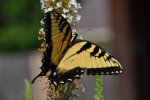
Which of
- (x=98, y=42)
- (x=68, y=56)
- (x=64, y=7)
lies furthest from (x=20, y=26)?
(x=64, y=7)

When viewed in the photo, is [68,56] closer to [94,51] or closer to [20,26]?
[94,51]

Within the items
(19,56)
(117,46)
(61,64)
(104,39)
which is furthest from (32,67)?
(61,64)

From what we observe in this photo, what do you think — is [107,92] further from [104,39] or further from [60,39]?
[60,39]

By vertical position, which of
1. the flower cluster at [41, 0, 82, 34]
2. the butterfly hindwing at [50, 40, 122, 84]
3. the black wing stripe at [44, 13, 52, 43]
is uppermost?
the flower cluster at [41, 0, 82, 34]

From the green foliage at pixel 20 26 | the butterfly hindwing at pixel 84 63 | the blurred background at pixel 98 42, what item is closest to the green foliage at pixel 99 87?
the butterfly hindwing at pixel 84 63

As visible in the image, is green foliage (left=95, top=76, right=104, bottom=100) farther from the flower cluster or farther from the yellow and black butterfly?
the flower cluster

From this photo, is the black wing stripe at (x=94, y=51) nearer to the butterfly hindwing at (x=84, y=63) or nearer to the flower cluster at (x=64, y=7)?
the butterfly hindwing at (x=84, y=63)

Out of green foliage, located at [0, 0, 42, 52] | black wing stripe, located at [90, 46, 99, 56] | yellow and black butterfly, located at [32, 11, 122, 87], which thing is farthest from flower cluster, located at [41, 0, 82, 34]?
green foliage, located at [0, 0, 42, 52]
